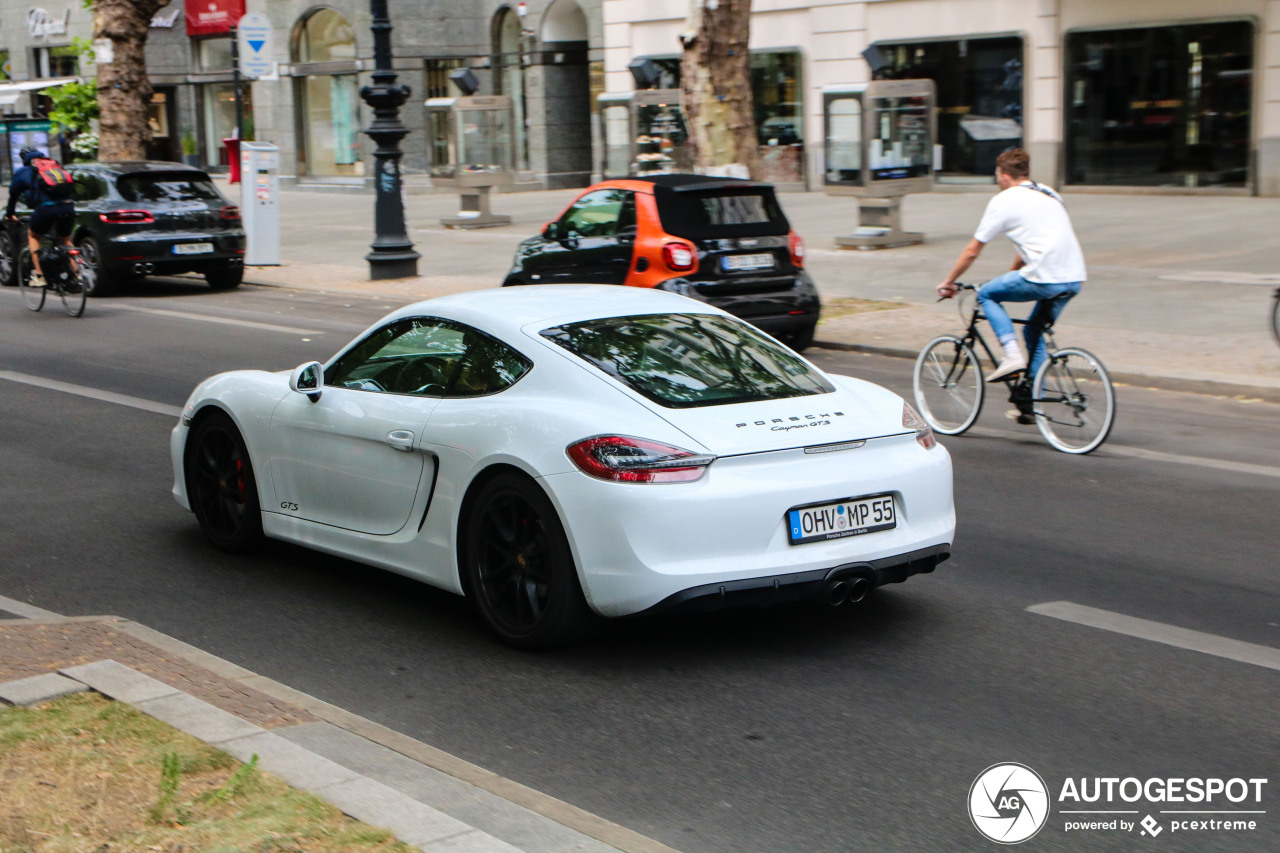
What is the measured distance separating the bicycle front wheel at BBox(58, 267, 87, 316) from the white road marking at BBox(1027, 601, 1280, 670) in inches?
537

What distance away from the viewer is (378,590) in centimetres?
655

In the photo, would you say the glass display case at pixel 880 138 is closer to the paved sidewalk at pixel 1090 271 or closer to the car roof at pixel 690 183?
the paved sidewalk at pixel 1090 271

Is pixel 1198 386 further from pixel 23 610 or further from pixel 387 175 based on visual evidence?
pixel 387 175

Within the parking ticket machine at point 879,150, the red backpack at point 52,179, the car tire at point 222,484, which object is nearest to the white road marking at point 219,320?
the red backpack at point 52,179

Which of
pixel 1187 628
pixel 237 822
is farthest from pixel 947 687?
pixel 237 822

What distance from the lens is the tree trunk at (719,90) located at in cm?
1805

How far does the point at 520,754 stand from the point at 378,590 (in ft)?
6.81

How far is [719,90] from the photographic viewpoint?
1831 cm

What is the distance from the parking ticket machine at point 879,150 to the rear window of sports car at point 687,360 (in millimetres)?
15151

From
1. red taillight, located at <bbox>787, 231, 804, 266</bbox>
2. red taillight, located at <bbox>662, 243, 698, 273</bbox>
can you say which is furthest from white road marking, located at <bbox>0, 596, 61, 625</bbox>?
red taillight, located at <bbox>787, 231, 804, 266</bbox>

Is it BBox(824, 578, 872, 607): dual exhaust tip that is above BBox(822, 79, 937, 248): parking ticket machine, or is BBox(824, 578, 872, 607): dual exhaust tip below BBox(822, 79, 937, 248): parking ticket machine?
below

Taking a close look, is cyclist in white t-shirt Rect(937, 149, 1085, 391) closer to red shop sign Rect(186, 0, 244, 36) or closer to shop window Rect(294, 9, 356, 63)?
shop window Rect(294, 9, 356, 63)

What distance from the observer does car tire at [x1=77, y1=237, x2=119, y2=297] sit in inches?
733

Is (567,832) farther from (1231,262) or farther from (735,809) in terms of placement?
(1231,262)
